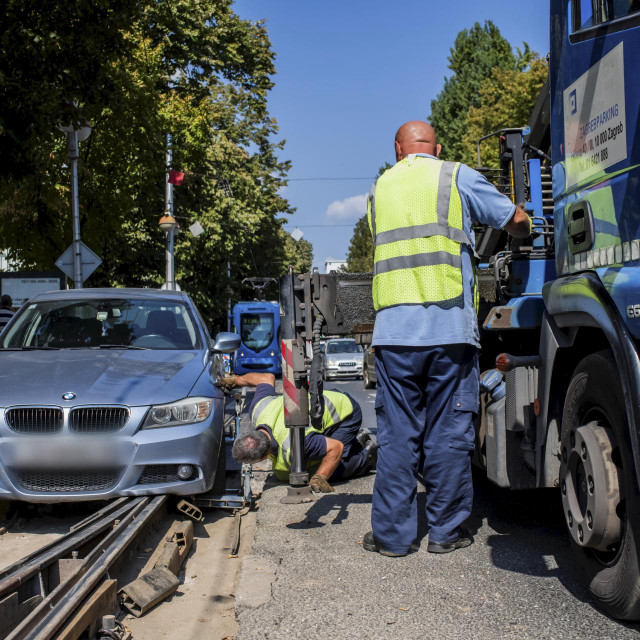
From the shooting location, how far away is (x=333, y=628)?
137 inches

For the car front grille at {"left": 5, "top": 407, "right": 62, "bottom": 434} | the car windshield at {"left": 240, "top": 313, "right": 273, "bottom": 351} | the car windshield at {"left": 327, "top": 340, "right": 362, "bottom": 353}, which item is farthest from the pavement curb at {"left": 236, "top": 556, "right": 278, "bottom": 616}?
the car windshield at {"left": 240, "top": 313, "right": 273, "bottom": 351}

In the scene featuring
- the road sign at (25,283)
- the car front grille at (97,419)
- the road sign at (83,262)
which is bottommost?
the car front grille at (97,419)

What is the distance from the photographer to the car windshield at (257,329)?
127ft

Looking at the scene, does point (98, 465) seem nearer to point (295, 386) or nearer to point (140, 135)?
point (295, 386)

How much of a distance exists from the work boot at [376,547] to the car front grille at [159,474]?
1.54 metres

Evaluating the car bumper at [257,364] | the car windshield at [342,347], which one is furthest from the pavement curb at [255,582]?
the car bumper at [257,364]

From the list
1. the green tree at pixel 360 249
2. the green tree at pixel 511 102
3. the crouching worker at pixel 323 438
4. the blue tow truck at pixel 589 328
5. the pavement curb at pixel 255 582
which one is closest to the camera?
the blue tow truck at pixel 589 328

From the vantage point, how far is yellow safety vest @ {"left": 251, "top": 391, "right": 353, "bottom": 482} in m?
6.55

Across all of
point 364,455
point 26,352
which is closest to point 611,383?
point 364,455

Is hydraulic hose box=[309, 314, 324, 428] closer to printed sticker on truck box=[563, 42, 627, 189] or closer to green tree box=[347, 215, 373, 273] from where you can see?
printed sticker on truck box=[563, 42, 627, 189]

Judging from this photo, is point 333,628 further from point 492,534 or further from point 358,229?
point 358,229

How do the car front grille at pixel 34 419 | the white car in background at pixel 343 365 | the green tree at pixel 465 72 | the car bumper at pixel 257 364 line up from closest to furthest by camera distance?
1. the car front grille at pixel 34 419
2. the white car in background at pixel 343 365
3. the car bumper at pixel 257 364
4. the green tree at pixel 465 72

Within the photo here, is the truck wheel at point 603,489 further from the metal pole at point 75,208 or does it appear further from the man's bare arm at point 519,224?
the metal pole at point 75,208

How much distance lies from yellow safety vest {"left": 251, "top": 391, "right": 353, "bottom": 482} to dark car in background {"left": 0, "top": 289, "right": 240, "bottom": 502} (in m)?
0.49
